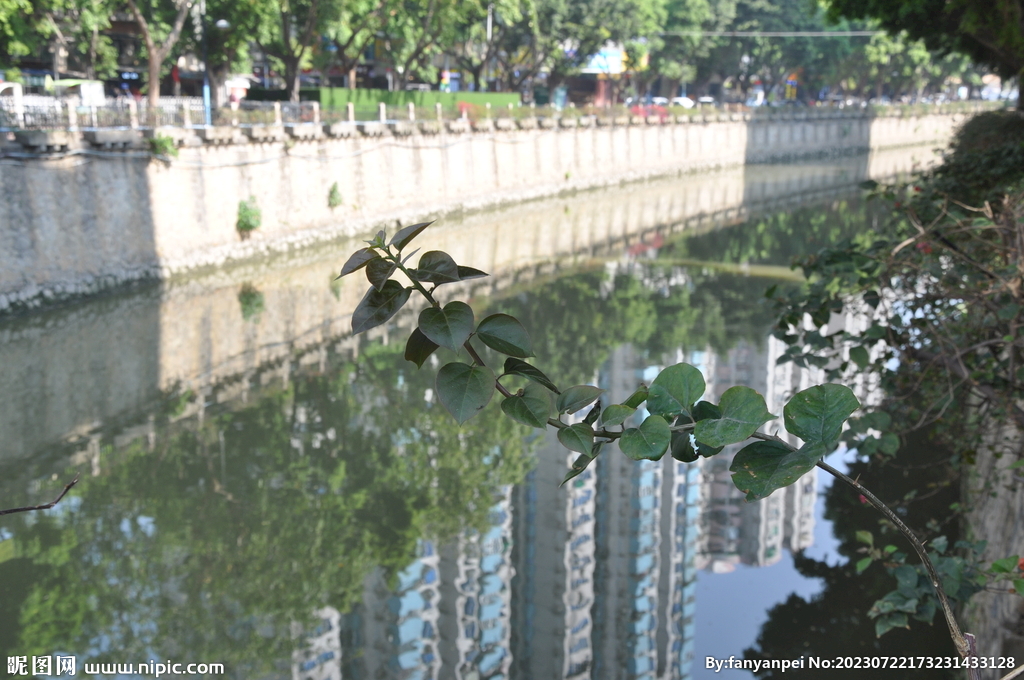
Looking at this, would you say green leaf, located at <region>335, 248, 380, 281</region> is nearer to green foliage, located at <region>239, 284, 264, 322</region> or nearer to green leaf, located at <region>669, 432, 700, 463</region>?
green leaf, located at <region>669, 432, 700, 463</region>

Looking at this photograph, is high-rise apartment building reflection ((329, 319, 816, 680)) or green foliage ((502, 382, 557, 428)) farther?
high-rise apartment building reflection ((329, 319, 816, 680))

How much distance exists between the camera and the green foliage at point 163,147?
17177 mm

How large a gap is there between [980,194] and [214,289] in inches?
485

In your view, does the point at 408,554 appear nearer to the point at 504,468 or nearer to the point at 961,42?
the point at 504,468

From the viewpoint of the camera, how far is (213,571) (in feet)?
24.8

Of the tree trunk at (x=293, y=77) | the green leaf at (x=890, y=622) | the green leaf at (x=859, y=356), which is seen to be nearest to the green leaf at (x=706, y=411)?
the green leaf at (x=890, y=622)

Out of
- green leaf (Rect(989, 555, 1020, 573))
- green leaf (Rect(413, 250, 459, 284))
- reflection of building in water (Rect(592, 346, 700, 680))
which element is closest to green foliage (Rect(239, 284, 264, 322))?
reflection of building in water (Rect(592, 346, 700, 680))

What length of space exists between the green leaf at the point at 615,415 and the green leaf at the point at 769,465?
0.26 meters

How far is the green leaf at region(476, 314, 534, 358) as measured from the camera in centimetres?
163

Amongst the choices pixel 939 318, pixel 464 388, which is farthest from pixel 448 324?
pixel 939 318

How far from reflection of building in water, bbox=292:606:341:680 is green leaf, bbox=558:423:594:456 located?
17.8 feet

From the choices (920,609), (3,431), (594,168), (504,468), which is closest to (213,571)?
(504,468)

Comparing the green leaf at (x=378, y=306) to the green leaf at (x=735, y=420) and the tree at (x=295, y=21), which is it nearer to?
the green leaf at (x=735, y=420)

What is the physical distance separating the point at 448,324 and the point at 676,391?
1.40 ft
